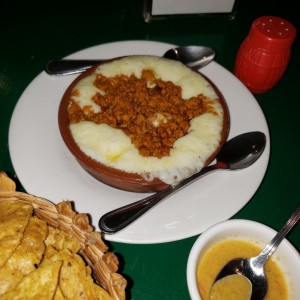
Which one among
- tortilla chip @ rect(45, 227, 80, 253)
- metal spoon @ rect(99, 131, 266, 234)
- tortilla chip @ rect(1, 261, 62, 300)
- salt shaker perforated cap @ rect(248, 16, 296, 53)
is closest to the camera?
tortilla chip @ rect(1, 261, 62, 300)

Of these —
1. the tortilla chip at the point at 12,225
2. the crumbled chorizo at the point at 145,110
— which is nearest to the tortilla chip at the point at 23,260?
the tortilla chip at the point at 12,225

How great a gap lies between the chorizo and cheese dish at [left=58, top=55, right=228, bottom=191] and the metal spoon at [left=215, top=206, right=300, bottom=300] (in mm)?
357

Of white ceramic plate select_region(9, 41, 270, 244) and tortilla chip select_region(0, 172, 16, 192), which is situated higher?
tortilla chip select_region(0, 172, 16, 192)

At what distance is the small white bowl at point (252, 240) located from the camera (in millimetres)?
1204

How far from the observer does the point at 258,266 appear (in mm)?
1243

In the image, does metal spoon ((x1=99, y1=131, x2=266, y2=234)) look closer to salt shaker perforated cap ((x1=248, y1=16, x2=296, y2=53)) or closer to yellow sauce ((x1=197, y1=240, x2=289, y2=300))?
yellow sauce ((x1=197, y1=240, x2=289, y2=300))

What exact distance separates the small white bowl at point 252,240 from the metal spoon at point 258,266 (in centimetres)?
3

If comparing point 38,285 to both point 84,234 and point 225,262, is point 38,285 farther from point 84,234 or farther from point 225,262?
point 225,262

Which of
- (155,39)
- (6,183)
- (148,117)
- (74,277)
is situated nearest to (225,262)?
(74,277)

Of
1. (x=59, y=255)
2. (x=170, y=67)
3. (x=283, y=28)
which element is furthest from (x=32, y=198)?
(x=283, y=28)

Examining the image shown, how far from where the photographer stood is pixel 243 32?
8.16 ft

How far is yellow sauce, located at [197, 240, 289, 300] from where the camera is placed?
122 cm

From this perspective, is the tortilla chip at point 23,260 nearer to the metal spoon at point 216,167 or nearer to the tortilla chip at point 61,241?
the tortilla chip at point 61,241

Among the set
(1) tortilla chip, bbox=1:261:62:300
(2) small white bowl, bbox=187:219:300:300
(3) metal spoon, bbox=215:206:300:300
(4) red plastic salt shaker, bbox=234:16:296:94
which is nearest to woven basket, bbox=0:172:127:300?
(1) tortilla chip, bbox=1:261:62:300
